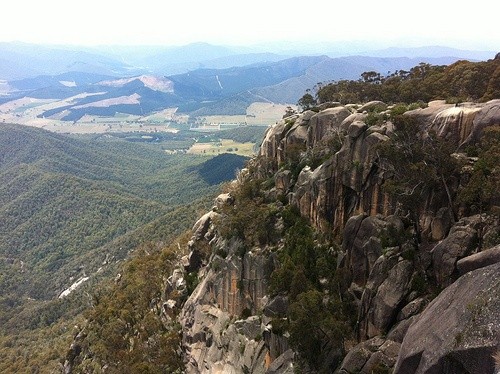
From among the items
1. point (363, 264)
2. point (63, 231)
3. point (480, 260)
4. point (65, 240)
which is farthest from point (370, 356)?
point (63, 231)

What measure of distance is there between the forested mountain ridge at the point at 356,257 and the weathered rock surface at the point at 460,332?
0.06 m

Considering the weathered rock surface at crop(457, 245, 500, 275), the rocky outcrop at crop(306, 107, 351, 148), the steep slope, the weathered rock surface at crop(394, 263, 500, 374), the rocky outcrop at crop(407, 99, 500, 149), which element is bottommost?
the steep slope

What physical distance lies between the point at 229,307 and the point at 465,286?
2518cm

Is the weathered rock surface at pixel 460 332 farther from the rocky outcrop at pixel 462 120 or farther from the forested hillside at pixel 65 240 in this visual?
the forested hillside at pixel 65 240

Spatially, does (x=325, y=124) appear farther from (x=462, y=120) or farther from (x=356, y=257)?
(x=356, y=257)

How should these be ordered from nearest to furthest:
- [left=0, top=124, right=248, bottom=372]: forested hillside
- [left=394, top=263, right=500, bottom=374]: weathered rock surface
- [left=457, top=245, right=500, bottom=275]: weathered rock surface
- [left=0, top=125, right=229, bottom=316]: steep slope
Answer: [left=394, top=263, right=500, bottom=374]: weathered rock surface < [left=457, top=245, right=500, bottom=275]: weathered rock surface < [left=0, top=124, right=248, bottom=372]: forested hillside < [left=0, top=125, right=229, bottom=316]: steep slope

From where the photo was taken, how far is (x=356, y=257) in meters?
30.6

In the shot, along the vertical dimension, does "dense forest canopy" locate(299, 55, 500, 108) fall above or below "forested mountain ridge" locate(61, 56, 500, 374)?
above

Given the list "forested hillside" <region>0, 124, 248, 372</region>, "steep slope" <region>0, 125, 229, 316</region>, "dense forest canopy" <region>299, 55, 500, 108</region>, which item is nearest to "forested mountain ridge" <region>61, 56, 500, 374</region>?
"dense forest canopy" <region>299, 55, 500, 108</region>

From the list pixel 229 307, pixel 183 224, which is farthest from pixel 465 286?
pixel 183 224

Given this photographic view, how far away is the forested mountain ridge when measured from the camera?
20.7m

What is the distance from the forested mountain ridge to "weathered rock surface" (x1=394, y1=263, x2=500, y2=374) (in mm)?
57

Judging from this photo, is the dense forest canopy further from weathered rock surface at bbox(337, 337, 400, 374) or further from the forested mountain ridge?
weathered rock surface at bbox(337, 337, 400, 374)

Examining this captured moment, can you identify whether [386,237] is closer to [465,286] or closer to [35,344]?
[465,286]
